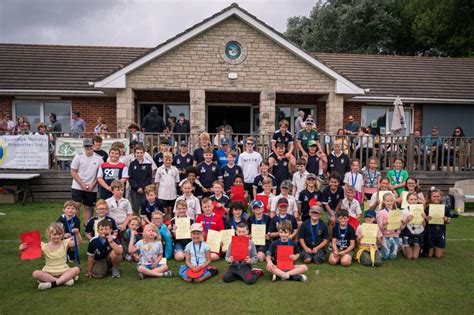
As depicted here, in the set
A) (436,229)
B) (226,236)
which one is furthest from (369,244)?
(226,236)

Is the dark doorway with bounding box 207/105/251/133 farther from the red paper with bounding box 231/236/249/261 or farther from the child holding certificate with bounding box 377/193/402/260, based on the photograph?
the red paper with bounding box 231/236/249/261

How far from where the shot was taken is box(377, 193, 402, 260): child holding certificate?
21.7 ft

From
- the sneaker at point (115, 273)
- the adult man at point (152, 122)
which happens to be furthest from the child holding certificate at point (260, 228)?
the adult man at point (152, 122)

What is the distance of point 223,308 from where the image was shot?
179 inches

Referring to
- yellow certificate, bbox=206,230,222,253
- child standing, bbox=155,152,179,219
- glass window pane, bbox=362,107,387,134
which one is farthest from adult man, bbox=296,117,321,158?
glass window pane, bbox=362,107,387,134

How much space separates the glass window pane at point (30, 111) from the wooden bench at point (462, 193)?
1552 cm

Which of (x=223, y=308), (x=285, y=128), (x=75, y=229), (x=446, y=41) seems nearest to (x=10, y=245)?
(x=75, y=229)

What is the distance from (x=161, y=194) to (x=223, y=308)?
3.47 meters

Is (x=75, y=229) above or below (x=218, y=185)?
below

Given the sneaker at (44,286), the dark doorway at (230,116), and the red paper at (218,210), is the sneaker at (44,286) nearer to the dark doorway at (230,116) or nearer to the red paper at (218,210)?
the red paper at (218,210)

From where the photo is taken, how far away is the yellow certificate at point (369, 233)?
6.22 metres

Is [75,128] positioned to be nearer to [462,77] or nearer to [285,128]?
[285,128]

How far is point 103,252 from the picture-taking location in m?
5.53

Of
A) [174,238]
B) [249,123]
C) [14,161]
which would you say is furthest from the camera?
[249,123]
